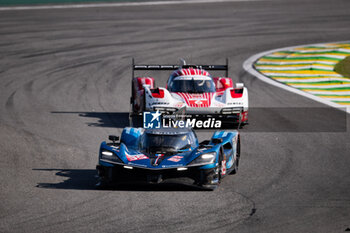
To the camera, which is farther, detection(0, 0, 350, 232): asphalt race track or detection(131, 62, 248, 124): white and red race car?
detection(131, 62, 248, 124): white and red race car

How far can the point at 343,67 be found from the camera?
1221 inches

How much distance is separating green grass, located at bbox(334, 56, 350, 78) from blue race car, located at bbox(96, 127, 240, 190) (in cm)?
1537

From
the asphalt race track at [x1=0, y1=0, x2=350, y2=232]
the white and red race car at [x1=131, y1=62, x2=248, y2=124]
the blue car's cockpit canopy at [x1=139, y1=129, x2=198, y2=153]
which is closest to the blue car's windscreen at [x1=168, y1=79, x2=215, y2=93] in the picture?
the white and red race car at [x1=131, y1=62, x2=248, y2=124]

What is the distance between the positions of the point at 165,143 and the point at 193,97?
21.4 ft

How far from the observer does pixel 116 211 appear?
12617mm

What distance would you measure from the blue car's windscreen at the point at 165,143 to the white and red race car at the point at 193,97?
4.74m

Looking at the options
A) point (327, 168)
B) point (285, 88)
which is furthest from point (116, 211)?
point (285, 88)

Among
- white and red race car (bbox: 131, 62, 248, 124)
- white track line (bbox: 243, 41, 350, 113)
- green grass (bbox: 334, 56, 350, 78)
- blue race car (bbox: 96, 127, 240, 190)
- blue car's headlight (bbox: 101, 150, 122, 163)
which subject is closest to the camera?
blue race car (bbox: 96, 127, 240, 190)

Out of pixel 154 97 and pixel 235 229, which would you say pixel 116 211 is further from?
pixel 154 97

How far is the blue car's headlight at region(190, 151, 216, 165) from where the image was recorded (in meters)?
14.3

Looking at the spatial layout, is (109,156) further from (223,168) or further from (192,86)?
(192,86)

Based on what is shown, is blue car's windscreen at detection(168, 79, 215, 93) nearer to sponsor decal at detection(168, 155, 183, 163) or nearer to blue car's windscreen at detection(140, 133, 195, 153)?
blue car's windscreen at detection(140, 133, 195, 153)

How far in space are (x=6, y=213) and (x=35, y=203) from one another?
2.59 feet

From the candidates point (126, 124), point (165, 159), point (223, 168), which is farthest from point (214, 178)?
point (126, 124)
